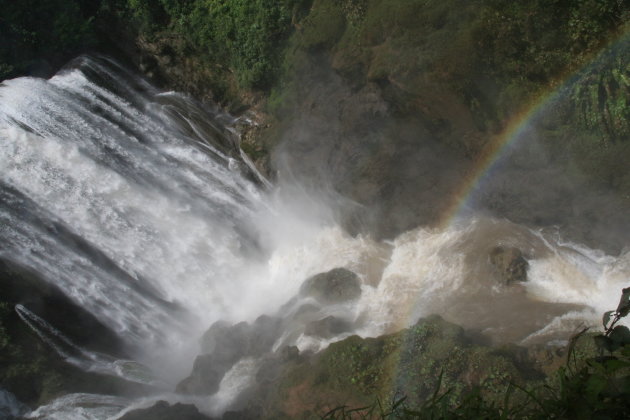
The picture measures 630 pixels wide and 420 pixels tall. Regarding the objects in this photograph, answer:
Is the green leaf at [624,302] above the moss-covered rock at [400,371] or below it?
above

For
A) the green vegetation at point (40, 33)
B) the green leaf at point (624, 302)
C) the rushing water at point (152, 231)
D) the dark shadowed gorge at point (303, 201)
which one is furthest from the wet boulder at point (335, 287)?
the green vegetation at point (40, 33)

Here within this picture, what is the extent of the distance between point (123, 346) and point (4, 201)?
4042 millimetres

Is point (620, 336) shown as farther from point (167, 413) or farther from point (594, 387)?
point (167, 413)

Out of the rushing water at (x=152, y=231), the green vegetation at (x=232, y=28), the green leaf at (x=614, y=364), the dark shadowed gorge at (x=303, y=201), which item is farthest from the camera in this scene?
the green vegetation at (x=232, y=28)

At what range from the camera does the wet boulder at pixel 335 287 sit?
10.3 metres

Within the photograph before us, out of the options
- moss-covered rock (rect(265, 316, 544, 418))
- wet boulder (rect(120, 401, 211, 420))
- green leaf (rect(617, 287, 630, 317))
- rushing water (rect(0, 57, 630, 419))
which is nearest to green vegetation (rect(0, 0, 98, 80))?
rushing water (rect(0, 57, 630, 419))

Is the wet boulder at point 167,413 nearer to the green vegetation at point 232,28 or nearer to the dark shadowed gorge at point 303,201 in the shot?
the dark shadowed gorge at point 303,201

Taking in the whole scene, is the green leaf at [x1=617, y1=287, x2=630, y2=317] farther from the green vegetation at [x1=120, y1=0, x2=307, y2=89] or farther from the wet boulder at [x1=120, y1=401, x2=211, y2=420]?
the green vegetation at [x1=120, y1=0, x2=307, y2=89]

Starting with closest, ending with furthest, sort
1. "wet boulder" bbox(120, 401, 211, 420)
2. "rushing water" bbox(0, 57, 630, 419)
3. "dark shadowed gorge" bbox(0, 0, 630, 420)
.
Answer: "dark shadowed gorge" bbox(0, 0, 630, 420)
"wet boulder" bbox(120, 401, 211, 420)
"rushing water" bbox(0, 57, 630, 419)

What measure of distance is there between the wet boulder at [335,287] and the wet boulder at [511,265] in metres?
2.63

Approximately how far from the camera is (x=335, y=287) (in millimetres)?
10516

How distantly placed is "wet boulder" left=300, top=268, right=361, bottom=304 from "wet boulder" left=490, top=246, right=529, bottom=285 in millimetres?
2635

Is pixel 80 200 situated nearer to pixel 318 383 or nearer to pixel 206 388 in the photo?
pixel 206 388

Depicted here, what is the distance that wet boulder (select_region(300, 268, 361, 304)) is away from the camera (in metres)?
10.3
